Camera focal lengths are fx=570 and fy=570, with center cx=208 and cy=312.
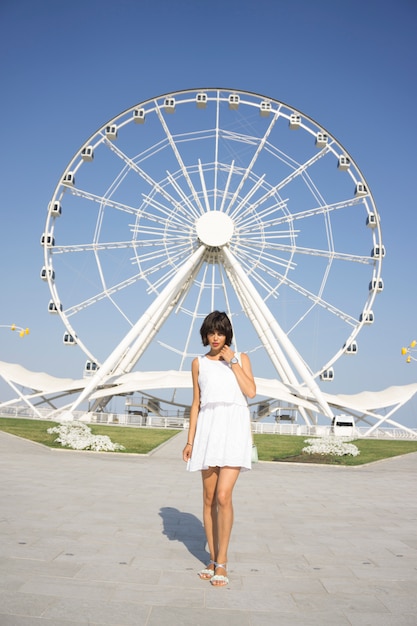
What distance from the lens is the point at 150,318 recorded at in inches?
1451

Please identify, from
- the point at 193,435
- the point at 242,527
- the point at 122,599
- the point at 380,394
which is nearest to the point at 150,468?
the point at 242,527

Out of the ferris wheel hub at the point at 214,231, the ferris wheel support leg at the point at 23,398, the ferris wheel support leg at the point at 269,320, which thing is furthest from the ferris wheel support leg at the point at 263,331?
the ferris wheel support leg at the point at 23,398

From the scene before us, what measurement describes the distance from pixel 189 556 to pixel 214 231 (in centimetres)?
3169

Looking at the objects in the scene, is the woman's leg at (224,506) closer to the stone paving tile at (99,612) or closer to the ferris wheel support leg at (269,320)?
the stone paving tile at (99,612)

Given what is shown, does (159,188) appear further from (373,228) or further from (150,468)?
(150,468)

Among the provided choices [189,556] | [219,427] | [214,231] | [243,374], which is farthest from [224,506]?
[214,231]

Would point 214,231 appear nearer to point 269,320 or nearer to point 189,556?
point 269,320

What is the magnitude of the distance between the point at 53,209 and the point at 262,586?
118ft

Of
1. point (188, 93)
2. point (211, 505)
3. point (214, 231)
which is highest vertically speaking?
point (188, 93)

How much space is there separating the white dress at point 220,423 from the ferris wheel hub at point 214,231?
31.3 m

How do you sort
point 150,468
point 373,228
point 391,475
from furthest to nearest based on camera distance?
point 373,228, point 391,475, point 150,468

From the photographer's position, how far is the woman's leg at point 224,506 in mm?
4875

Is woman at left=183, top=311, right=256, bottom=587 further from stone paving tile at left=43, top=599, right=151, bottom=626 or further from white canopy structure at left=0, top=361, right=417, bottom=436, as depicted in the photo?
white canopy structure at left=0, top=361, right=417, bottom=436

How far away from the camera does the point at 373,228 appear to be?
38.6 metres
